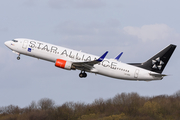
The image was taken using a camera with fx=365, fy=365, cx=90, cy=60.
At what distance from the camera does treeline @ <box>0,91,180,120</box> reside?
3361 inches

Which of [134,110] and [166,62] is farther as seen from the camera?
[134,110]

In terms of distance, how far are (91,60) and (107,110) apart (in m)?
32.6

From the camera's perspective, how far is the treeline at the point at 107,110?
3361 inches

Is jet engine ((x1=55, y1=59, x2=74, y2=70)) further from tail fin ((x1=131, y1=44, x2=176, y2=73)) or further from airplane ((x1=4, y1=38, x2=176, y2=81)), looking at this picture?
tail fin ((x1=131, y1=44, x2=176, y2=73))

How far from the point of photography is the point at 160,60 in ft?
214

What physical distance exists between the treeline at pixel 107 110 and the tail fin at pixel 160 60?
1944 centimetres

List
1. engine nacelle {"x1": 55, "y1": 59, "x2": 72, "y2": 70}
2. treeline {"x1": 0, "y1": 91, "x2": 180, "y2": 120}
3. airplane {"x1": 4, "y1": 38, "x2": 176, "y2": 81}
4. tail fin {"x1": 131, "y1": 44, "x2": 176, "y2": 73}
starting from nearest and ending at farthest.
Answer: engine nacelle {"x1": 55, "y1": 59, "x2": 72, "y2": 70} → airplane {"x1": 4, "y1": 38, "x2": 176, "y2": 81} → tail fin {"x1": 131, "y1": 44, "x2": 176, "y2": 73} → treeline {"x1": 0, "y1": 91, "x2": 180, "y2": 120}

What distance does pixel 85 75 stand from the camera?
2594 inches

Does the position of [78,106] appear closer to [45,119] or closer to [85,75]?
[45,119]

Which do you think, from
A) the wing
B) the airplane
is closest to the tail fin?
the airplane

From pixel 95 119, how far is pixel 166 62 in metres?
27.1

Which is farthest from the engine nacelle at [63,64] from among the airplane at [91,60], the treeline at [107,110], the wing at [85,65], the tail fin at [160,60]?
the treeline at [107,110]

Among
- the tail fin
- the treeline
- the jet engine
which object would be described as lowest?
the treeline

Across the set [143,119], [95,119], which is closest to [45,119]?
[95,119]
